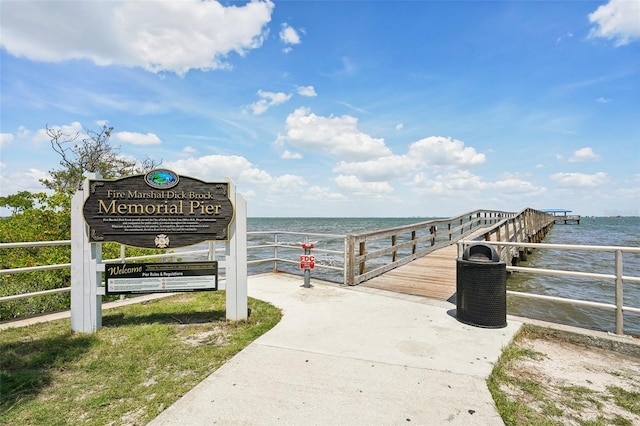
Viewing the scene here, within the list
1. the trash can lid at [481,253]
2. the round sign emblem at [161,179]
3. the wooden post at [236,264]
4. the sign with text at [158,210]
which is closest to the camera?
the sign with text at [158,210]

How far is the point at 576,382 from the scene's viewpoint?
10.4 feet

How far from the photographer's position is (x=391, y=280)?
302 inches

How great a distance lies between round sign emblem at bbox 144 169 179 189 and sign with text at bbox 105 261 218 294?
3.64 ft

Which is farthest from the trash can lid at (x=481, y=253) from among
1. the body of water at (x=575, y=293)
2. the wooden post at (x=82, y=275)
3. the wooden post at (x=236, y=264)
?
the wooden post at (x=82, y=275)

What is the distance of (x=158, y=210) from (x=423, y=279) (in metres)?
5.82

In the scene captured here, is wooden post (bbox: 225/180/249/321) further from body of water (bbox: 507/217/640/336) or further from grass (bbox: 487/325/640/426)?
body of water (bbox: 507/217/640/336)

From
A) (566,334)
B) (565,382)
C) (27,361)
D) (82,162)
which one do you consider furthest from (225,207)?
(82,162)

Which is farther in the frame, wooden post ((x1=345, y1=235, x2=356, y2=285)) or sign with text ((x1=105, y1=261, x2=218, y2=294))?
wooden post ((x1=345, y1=235, x2=356, y2=285))

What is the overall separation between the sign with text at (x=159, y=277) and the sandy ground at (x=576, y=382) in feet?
12.8

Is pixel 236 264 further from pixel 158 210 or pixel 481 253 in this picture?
pixel 481 253

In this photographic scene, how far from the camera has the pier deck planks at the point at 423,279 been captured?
670cm

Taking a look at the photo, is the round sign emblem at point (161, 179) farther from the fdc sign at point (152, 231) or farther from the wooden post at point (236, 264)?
the wooden post at point (236, 264)

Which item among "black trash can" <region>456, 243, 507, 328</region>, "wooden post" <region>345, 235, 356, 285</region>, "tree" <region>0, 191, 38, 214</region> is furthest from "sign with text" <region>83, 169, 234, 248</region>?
"tree" <region>0, 191, 38, 214</region>

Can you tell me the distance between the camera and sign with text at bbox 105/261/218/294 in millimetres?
4582
